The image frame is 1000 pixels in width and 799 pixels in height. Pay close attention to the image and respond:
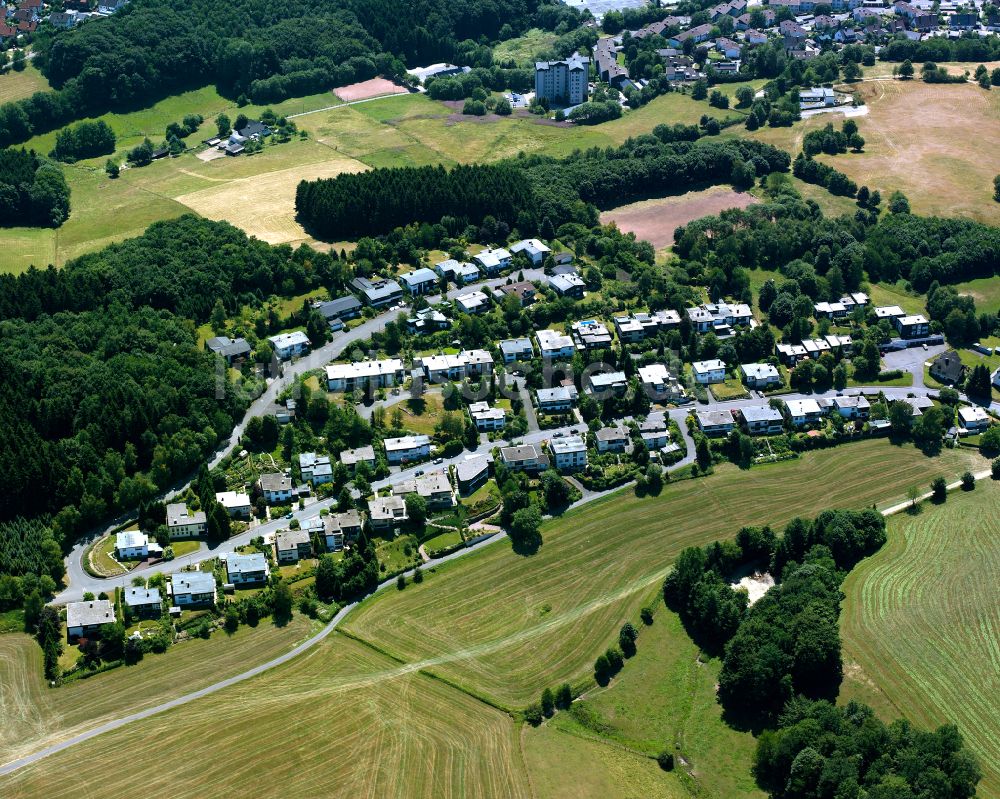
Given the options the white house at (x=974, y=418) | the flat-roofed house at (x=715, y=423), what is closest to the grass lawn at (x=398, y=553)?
the flat-roofed house at (x=715, y=423)

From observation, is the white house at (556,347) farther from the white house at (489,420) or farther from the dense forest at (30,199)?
the dense forest at (30,199)

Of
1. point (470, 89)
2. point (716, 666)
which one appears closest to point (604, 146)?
point (470, 89)

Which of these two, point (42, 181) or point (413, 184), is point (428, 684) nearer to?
point (413, 184)

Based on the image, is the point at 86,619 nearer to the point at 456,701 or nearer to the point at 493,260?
the point at 456,701

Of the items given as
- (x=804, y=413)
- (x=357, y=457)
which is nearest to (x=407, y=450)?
(x=357, y=457)

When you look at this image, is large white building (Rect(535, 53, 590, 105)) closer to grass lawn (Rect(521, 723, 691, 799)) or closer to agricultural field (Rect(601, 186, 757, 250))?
agricultural field (Rect(601, 186, 757, 250))

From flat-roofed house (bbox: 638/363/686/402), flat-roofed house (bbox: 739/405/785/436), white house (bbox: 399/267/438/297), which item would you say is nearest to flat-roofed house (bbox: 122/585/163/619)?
flat-roofed house (bbox: 638/363/686/402)
